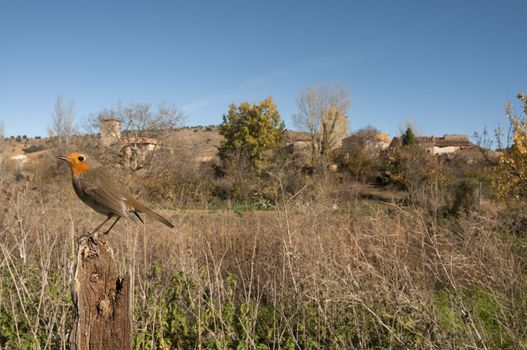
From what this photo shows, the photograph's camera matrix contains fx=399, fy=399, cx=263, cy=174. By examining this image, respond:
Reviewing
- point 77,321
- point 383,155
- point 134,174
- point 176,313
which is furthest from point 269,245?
point 383,155

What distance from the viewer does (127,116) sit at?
1048 inches

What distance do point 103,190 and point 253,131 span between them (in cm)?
3048

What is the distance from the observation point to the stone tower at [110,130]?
2647 cm

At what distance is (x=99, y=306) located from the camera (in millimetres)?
1873

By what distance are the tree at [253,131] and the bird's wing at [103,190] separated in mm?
26799

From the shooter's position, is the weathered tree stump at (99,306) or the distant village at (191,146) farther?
the distant village at (191,146)

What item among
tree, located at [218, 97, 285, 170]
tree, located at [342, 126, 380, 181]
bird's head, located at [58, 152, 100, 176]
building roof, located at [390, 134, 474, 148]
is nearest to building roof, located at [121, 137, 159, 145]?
tree, located at [218, 97, 285, 170]

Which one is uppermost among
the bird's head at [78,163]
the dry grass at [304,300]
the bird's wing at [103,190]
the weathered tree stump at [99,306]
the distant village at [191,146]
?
the distant village at [191,146]

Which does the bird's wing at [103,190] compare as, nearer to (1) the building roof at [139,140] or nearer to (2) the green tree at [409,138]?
(1) the building roof at [139,140]

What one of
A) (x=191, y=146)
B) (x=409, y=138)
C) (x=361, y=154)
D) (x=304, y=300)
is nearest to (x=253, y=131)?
(x=191, y=146)

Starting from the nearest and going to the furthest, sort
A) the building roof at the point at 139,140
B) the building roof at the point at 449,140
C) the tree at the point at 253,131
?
the building roof at the point at 139,140
the tree at the point at 253,131
the building roof at the point at 449,140

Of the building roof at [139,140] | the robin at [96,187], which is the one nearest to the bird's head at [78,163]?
the robin at [96,187]

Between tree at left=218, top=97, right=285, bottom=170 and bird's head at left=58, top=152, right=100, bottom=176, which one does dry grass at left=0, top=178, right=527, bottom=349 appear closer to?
bird's head at left=58, top=152, right=100, bottom=176

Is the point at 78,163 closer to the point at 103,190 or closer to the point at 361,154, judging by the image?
the point at 103,190
